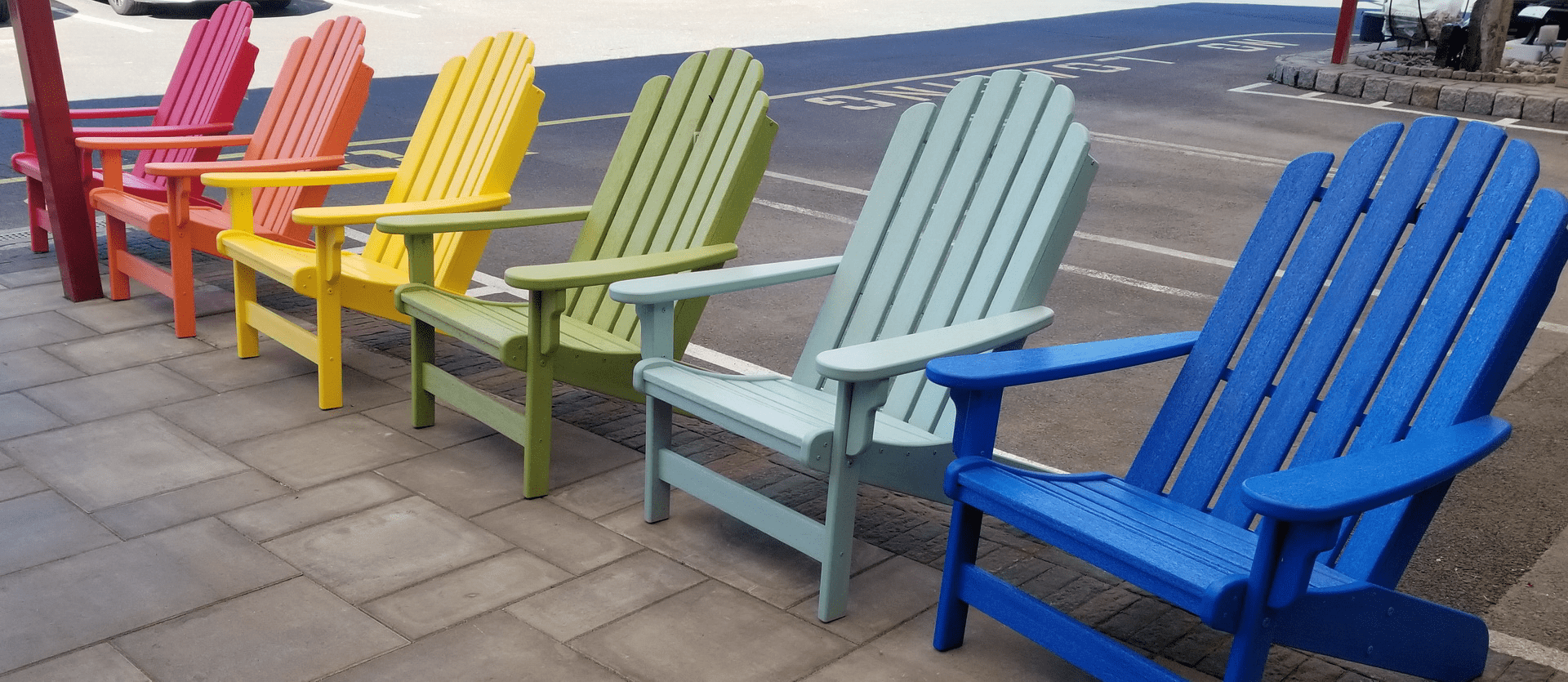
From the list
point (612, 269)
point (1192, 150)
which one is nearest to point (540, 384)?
point (612, 269)

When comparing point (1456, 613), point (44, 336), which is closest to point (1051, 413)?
point (1456, 613)

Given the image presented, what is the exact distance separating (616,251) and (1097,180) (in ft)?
15.6

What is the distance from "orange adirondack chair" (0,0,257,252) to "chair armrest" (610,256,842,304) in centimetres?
281

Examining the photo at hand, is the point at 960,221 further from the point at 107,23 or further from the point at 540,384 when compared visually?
the point at 107,23

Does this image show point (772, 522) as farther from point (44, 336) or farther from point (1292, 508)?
point (44, 336)

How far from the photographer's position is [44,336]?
15.3ft

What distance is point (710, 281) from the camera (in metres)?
3.31

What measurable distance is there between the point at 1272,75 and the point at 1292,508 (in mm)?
12267

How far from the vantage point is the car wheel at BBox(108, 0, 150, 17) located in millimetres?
16094

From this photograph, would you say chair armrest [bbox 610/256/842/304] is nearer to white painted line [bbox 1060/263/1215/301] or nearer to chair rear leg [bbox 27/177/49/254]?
white painted line [bbox 1060/263/1215/301]

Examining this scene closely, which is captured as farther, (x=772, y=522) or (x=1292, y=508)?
(x=772, y=522)

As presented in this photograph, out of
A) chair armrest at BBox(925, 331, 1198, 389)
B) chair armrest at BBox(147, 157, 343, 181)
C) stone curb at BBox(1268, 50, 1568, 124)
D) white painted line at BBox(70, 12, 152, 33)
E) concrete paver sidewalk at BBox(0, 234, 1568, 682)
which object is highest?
chair armrest at BBox(925, 331, 1198, 389)

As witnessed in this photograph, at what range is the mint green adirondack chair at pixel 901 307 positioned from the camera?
9.32ft

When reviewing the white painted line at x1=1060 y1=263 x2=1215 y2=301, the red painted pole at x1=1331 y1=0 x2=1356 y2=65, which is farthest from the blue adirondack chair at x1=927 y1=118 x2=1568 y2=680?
the red painted pole at x1=1331 y1=0 x2=1356 y2=65
